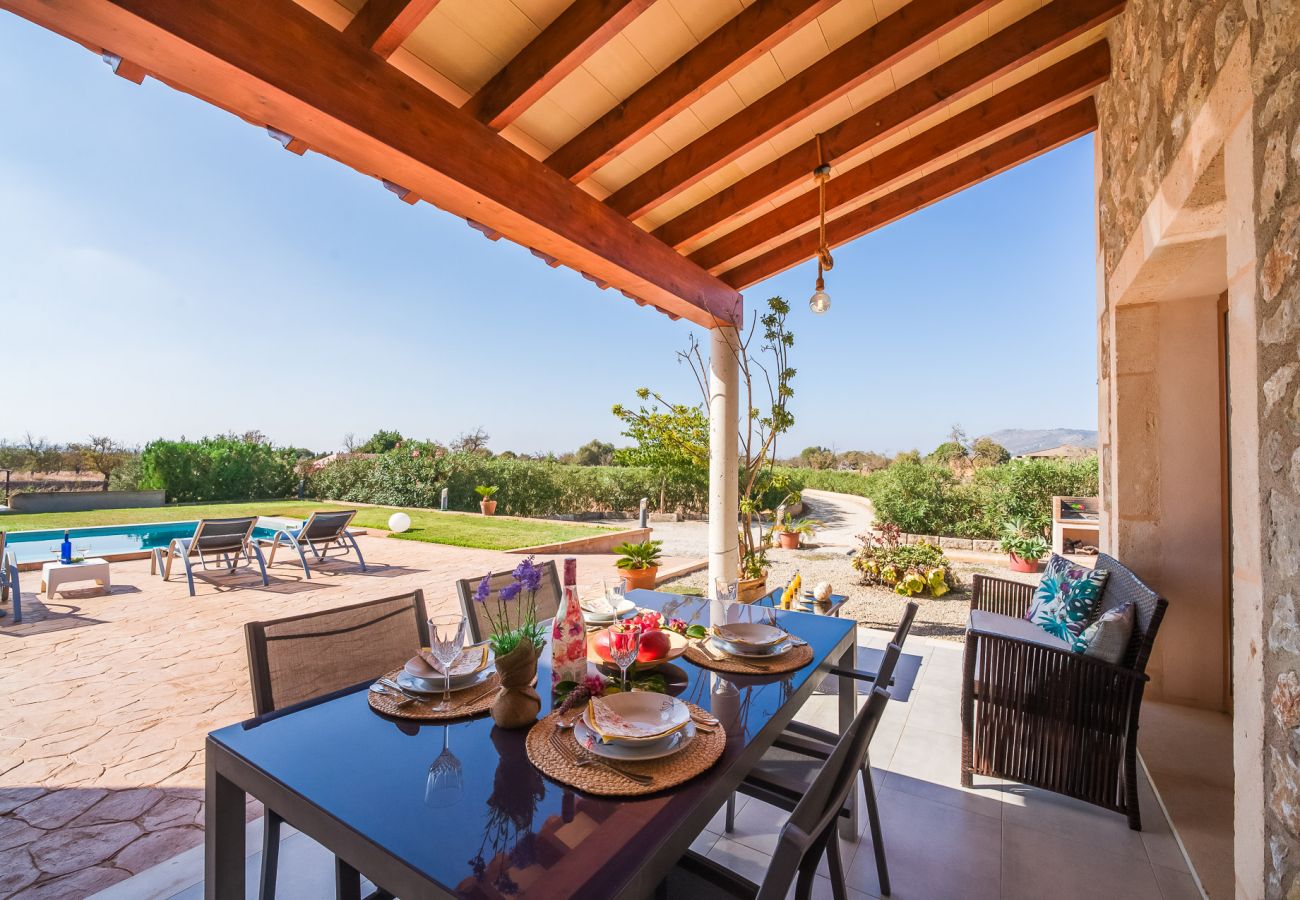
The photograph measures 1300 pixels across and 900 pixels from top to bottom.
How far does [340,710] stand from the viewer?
1.25 meters

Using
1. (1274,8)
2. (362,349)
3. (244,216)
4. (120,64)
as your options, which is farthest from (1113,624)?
(362,349)

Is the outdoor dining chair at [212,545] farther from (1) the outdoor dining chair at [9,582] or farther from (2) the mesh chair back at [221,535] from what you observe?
(1) the outdoor dining chair at [9,582]

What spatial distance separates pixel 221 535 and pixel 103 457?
1111 cm

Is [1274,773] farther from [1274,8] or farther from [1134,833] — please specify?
[1274,8]

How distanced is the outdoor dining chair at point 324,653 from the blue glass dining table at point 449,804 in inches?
7.2

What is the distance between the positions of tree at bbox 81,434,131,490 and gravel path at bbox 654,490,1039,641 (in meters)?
13.0

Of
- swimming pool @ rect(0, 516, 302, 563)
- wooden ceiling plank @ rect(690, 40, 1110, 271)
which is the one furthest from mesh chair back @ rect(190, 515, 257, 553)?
wooden ceiling plank @ rect(690, 40, 1110, 271)

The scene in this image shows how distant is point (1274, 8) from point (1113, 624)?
1.84 meters

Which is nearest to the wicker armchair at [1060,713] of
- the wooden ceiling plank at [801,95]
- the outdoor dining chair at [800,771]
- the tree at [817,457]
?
the outdoor dining chair at [800,771]

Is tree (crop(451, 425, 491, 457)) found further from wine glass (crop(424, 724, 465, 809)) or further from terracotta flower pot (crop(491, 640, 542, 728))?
wine glass (crop(424, 724, 465, 809))

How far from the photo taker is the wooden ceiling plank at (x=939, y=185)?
3.36 metres

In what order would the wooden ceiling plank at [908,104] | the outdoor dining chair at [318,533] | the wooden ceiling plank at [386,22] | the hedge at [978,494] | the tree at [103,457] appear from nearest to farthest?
1. the wooden ceiling plank at [386,22]
2. the wooden ceiling plank at [908,104]
3. the outdoor dining chair at [318,533]
4. the hedge at [978,494]
5. the tree at [103,457]

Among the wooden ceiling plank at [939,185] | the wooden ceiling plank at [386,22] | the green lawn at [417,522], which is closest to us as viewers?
the wooden ceiling plank at [386,22]

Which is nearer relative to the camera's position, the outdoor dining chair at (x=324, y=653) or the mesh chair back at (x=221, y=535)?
the outdoor dining chair at (x=324, y=653)
